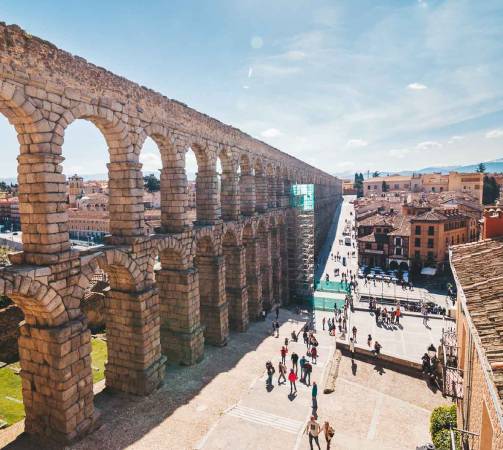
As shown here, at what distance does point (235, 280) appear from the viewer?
87.7ft

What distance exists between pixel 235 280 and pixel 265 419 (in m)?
11.9

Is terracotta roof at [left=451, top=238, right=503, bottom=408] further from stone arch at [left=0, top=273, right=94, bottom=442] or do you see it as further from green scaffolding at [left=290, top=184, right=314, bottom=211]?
green scaffolding at [left=290, top=184, right=314, bottom=211]

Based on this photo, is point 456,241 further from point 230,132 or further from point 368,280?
point 230,132

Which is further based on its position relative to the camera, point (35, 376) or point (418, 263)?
point (418, 263)

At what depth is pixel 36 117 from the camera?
1175 centimetres

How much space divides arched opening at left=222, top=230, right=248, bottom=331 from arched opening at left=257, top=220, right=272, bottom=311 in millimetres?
6493

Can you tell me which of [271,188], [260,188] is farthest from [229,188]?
[271,188]

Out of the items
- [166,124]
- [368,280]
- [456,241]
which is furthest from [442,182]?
[166,124]

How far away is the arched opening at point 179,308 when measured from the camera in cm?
1989

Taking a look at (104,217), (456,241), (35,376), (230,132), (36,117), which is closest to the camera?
(36,117)

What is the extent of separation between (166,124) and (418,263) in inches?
1691

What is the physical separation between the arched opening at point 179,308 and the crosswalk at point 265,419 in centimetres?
506

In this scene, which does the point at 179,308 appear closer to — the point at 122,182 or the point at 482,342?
the point at 122,182

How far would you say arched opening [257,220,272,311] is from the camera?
33.2 metres
